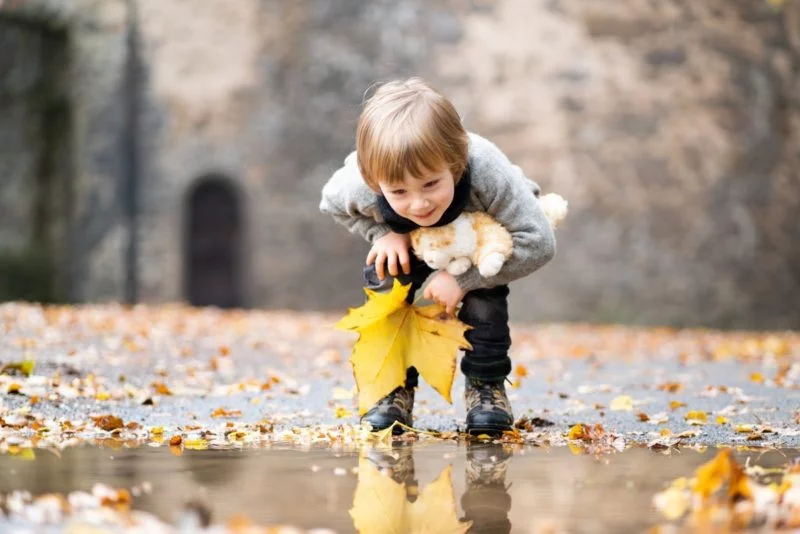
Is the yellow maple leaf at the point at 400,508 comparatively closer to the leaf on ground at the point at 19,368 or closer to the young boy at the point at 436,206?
the young boy at the point at 436,206

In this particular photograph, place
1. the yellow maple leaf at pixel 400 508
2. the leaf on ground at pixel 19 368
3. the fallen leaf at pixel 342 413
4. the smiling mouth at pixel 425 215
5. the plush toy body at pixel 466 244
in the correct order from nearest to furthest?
the yellow maple leaf at pixel 400 508 < the smiling mouth at pixel 425 215 < the plush toy body at pixel 466 244 < the fallen leaf at pixel 342 413 < the leaf on ground at pixel 19 368

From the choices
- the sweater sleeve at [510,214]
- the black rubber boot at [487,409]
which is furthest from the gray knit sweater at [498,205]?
the black rubber boot at [487,409]

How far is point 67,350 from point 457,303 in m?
3.05

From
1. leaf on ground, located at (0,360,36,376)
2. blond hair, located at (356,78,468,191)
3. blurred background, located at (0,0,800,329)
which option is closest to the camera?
blond hair, located at (356,78,468,191)

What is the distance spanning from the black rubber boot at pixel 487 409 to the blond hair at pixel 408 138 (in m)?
0.67

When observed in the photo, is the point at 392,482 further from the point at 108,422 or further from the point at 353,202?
the point at 108,422

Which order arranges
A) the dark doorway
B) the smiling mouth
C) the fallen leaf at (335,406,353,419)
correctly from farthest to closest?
the dark doorway, the fallen leaf at (335,406,353,419), the smiling mouth

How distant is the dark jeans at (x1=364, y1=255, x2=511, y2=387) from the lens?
3.26 m

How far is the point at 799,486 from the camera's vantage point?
1941 millimetres

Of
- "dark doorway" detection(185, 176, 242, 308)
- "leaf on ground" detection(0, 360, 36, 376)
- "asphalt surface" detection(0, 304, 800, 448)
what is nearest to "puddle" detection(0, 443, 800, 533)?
"asphalt surface" detection(0, 304, 800, 448)

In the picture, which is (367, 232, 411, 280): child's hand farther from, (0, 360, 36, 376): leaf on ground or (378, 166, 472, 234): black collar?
(0, 360, 36, 376): leaf on ground

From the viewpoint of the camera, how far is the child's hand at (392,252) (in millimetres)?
3141

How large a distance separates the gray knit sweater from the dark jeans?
8 cm

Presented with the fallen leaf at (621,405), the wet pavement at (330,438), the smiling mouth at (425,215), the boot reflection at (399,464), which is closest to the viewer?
the wet pavement at (330,438)
